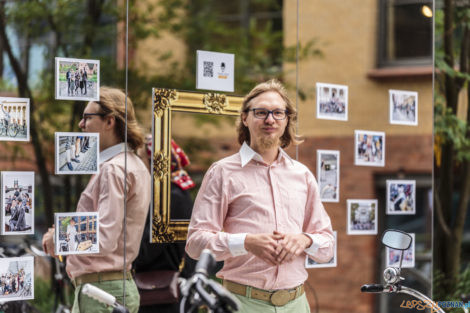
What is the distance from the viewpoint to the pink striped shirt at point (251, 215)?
4.00m

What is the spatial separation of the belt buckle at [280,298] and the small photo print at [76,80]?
60.7 inches

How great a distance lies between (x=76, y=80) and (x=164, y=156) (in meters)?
0.72

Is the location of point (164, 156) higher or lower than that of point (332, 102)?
lower

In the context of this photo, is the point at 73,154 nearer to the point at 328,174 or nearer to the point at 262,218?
the point at 262,218

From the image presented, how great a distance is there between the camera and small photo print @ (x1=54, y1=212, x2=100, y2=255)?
171 inches

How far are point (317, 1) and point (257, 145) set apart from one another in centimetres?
200

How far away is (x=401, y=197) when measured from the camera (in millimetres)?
6086

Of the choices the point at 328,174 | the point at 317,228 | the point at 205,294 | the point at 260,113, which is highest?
the point at 260,113

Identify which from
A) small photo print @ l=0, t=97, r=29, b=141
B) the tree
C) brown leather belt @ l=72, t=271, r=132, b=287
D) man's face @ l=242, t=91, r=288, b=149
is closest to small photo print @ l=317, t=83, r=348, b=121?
the tree

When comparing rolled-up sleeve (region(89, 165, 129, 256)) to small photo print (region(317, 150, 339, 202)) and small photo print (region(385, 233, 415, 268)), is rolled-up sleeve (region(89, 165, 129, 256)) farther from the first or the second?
small photo print (region(385, 233, 415, 268))

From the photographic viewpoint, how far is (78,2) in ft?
15.3

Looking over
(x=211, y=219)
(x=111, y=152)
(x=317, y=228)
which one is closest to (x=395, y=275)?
(x=317, y=228)

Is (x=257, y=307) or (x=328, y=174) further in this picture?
(x=328, y=174)

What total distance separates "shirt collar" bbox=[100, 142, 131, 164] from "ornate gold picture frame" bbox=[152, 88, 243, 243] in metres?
0.23
